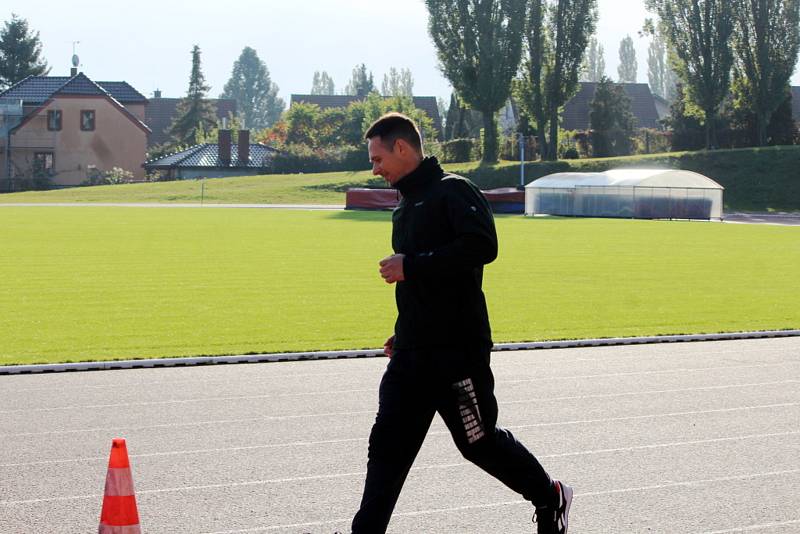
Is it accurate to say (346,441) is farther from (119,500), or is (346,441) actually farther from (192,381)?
(119,500)

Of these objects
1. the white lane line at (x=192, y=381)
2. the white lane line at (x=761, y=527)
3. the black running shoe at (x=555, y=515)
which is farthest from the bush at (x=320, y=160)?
the black running shoe at (x=555, y=515)

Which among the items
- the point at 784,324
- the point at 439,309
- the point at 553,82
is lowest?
the point at 784,324

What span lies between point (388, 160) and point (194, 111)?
5021 inches

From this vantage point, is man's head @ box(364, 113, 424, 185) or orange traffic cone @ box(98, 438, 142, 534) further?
man's head @ box(364, 113, 424, 185)

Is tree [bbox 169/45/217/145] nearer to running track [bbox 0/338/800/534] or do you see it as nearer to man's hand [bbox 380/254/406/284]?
running track [bbox 0/338/800/534]

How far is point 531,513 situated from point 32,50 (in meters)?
123

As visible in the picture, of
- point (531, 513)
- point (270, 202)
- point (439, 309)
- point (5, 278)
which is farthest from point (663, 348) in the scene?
point (270, 202)

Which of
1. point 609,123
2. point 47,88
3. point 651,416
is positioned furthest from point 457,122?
point 651,416

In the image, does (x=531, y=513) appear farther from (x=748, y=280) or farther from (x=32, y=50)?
(x=32, y=50)

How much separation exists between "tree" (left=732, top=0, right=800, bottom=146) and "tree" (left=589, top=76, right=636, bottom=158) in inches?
581

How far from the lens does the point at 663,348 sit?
1305 centimetres

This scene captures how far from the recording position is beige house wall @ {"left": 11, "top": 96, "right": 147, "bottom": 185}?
9850cm

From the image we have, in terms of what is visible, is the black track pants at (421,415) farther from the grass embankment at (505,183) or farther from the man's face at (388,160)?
the grass embankment at (505,183)

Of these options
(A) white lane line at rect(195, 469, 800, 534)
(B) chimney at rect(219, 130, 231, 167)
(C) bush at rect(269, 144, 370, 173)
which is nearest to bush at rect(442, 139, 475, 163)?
(C) bush at rect(269, 144, 370, 173)
